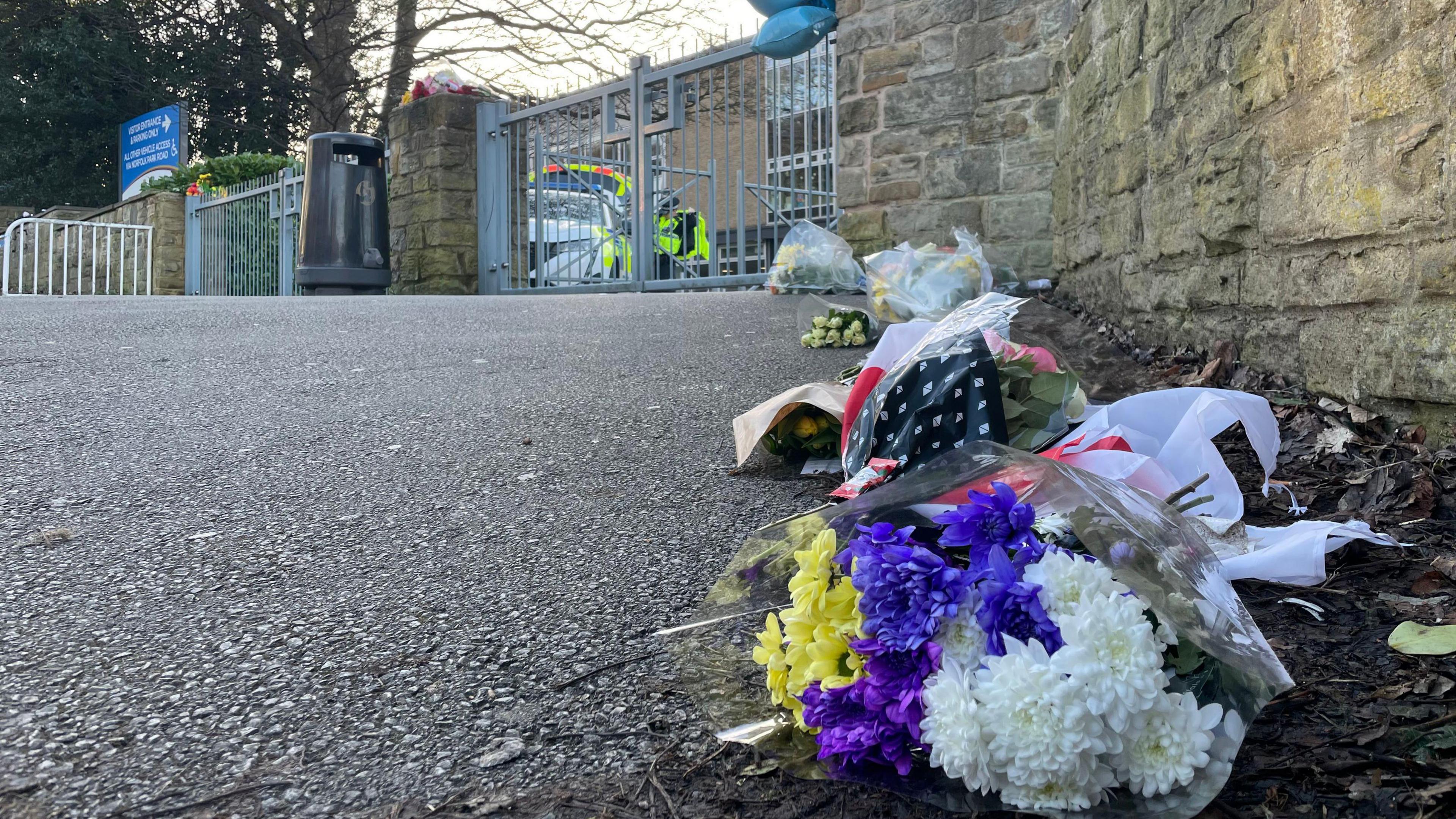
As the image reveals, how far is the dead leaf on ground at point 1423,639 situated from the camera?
139cm

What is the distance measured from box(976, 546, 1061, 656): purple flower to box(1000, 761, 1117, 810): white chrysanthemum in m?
0.13

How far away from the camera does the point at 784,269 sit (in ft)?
21.7

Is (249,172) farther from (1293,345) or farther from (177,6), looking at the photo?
(1293,345)

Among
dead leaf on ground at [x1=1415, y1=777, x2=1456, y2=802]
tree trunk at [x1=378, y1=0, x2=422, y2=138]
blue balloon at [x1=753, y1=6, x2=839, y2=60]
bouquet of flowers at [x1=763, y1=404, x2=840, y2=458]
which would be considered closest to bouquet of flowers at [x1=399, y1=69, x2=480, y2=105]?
blue balloon at [x1=753, y1=6, x2=839, y2=60]

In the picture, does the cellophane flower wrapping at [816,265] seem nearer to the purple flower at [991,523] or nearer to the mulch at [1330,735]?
the mulch at [1330,735]

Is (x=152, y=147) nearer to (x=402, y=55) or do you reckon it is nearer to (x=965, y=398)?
(x=402, y=55)

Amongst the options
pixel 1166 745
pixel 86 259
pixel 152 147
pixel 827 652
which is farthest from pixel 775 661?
pixel 152 147

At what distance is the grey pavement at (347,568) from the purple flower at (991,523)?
426 millimetres

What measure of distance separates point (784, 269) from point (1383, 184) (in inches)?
178

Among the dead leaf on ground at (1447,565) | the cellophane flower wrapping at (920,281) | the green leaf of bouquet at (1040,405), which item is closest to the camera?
the dead leaf on ground at (1447,565)

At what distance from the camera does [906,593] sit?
113 centimetres

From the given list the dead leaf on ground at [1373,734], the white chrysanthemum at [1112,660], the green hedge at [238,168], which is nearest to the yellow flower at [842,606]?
the white chrysanthemum at [1112,660]

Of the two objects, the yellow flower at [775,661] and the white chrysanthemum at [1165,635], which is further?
the yellow flower at [775,661]

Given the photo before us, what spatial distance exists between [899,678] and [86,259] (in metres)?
17.0
